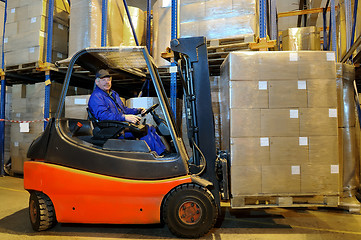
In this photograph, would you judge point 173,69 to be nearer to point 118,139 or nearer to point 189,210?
point 118,139

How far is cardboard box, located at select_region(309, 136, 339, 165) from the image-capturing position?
2752mm

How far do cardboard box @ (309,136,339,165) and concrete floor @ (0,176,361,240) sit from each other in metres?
0.84

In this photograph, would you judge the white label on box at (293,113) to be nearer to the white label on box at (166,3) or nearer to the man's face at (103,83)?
the man's face at (103,83)

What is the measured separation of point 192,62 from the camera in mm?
2867

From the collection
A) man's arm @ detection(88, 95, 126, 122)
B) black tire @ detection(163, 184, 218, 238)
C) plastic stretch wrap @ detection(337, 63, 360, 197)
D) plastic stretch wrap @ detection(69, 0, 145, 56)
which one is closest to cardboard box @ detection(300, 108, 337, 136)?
plastic stretch wrap @ detection(337, 63, 360, 197)

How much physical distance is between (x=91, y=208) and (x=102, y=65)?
179 cm

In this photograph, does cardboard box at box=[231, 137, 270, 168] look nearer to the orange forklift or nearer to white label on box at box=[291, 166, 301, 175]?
the orange forklift

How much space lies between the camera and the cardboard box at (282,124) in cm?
277

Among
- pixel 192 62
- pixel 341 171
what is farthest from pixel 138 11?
pixel 341 171

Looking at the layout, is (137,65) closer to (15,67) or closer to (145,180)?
(145,180)

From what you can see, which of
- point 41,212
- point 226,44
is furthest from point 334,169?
point 41,212

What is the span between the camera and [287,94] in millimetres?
2785

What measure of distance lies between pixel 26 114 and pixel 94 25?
282cm

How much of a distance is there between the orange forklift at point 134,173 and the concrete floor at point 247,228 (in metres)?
0.20
